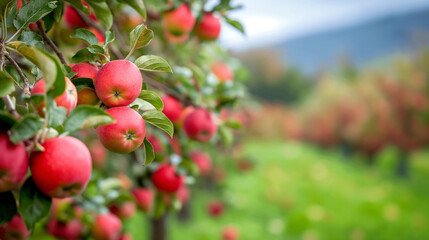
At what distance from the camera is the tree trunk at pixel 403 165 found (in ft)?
13.0

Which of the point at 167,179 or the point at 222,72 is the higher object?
the point at 222,72

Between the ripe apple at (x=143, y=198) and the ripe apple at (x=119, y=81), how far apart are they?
829 mm

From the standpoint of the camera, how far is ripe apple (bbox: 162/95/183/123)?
0.95 m

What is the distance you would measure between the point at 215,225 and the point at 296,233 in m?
0.70

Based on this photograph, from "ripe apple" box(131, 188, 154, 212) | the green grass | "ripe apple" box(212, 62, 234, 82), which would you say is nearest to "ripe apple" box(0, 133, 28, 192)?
"ripe apple" box(131, 188, 154, 212)

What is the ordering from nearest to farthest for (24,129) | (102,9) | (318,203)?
(24,129), (102,9), (318,203)

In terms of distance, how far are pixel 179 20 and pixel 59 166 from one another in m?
0.70

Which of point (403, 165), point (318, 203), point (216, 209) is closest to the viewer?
point (216, 209)

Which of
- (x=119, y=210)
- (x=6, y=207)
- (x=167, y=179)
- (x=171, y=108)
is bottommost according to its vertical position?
(x=119, y=210)

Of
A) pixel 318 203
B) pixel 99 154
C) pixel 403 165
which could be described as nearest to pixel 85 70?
pixel 99 154

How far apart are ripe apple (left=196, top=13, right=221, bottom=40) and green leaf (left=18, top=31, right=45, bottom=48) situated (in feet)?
1.91

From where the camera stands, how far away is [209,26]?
1.02 meters

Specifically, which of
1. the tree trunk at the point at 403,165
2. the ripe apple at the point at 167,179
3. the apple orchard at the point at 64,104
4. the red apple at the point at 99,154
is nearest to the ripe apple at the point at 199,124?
the apple orchard at the point at 64,104

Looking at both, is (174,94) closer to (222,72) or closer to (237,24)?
(237,24)
